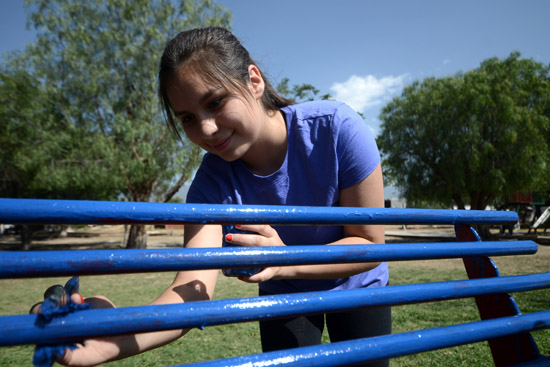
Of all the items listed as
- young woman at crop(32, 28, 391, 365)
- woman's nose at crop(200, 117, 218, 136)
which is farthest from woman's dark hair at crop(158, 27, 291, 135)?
woman's nose at crop(200, 117, 218, 136)

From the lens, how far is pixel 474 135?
13.2 metres

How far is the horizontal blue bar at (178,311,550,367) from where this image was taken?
74 cm

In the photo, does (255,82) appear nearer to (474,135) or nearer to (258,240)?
(258,240)

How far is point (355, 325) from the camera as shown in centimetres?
143

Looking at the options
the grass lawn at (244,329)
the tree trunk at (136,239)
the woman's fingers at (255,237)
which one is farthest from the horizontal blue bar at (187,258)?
the tree trunk at (136,239)

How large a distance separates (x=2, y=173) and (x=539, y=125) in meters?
20.4

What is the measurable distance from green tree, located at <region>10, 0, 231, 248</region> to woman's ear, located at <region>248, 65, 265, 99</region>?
38.8 feet

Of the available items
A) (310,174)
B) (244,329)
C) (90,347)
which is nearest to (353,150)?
(310,174)

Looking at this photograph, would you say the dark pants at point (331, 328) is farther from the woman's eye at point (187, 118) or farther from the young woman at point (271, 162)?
the woman's eye at point (187, 118)

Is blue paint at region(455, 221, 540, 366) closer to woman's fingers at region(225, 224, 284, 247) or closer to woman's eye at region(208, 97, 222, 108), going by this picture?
woman's fingers at region(225, 224, 284, 247)

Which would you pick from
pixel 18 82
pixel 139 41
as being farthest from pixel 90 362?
pixel 18 82

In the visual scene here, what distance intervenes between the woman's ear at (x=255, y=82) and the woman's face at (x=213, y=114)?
10 cm

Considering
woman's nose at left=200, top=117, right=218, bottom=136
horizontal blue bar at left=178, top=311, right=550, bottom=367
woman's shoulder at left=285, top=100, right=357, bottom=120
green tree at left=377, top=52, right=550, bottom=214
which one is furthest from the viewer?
green tree at left=377, top=52, right=550, bottom=214

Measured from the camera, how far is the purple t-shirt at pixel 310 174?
4.33 ft
